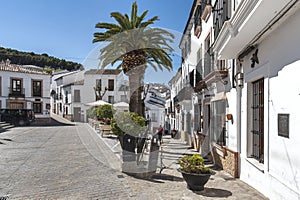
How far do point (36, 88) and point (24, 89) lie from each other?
1485mm

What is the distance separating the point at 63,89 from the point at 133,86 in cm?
3468

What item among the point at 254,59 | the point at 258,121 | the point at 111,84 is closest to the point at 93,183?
the point at 258,121

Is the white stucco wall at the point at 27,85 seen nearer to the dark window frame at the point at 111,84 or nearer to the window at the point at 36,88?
the window at the point at 36,88

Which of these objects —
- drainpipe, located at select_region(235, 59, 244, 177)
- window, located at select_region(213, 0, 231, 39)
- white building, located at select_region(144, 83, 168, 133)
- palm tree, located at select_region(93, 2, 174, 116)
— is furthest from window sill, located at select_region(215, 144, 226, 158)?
white building, located at select_region(144, 83, 168, 133)

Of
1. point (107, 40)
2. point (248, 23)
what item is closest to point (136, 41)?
point (107, 40)

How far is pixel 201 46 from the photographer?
12.3m

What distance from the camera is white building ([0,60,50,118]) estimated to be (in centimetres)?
3291

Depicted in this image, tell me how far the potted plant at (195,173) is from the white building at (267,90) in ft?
3.52

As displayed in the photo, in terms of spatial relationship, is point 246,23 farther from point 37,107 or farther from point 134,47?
point 37,107

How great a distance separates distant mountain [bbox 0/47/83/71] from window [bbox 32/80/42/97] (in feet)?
53.1

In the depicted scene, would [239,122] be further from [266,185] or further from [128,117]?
[128,117]

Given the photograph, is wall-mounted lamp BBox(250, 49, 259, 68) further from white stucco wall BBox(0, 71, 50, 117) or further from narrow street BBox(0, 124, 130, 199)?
white stucco wall BBox(0, 71, 50, 117)

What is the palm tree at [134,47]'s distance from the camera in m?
12.6

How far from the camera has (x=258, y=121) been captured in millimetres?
6316
